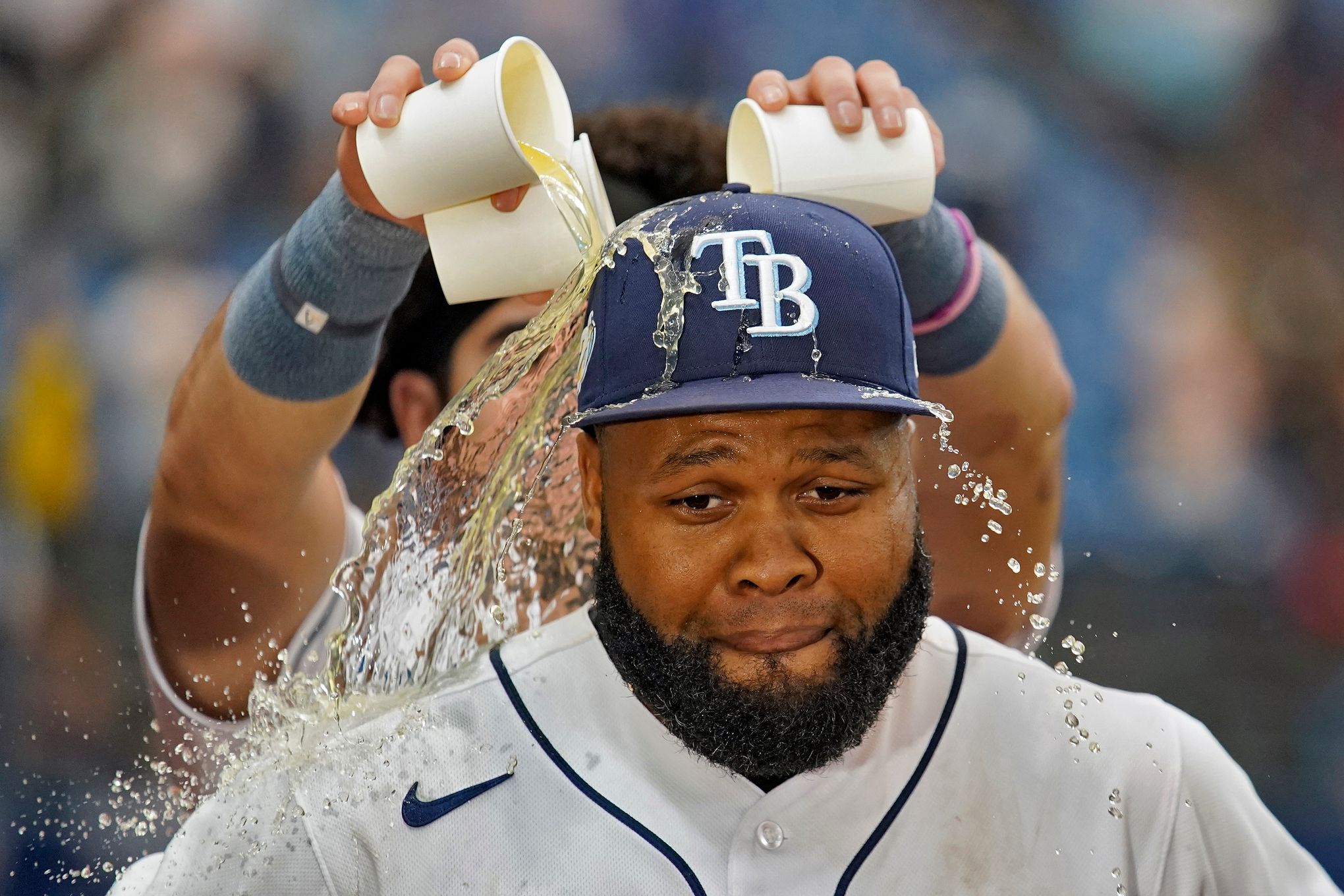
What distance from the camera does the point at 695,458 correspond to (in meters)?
1.54

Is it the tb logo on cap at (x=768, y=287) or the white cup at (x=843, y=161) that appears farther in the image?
the white cup at (x=843, y=161)

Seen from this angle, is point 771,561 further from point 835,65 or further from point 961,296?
point 961,296

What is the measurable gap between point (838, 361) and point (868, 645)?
0.34 m

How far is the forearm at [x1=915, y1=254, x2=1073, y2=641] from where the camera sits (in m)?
2.57

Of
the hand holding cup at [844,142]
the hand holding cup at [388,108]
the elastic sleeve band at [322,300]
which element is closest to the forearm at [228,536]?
the elastic sleeve band at [322,300]

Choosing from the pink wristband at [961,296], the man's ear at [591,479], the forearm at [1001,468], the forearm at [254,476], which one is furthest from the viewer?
the forearm at [1001,468]

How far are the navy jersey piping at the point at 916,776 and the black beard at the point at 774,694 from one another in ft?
0.39

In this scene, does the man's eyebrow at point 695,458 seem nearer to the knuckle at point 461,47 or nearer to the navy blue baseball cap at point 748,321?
the navy blue baseball cap at point 748,321

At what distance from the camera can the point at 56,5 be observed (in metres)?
2.76

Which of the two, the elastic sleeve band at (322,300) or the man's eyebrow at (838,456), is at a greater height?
the man's eyebrow at (838,456)

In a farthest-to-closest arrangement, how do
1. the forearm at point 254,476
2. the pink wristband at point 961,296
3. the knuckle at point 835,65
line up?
the pink wristband at point 961,296 → the forearm at point 254,476 → the knuckle at point 835,65

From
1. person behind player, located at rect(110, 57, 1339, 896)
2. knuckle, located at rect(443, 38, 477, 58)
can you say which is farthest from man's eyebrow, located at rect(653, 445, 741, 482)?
knuckle, located at rect(443, 38, 477, 58)

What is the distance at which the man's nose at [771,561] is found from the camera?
4.93 feet

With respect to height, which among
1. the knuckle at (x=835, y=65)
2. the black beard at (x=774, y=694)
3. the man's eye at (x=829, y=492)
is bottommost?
the black beard at (x=774, y=694)
